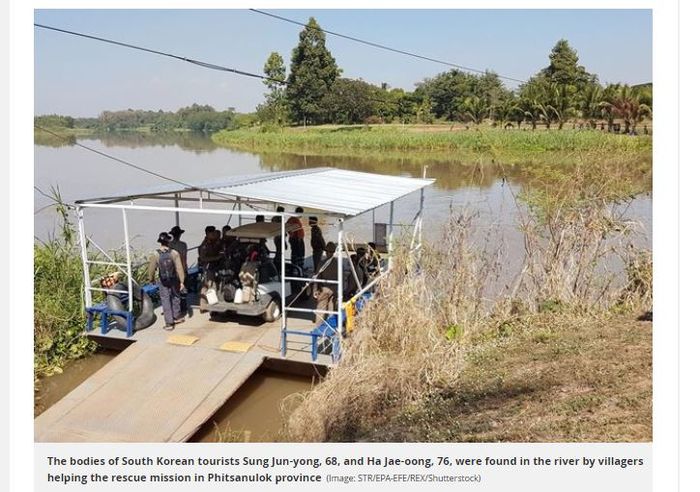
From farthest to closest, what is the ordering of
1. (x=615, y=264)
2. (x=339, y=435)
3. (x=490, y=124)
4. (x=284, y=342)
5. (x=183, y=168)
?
(x=490, y=124) → (x=183, y=168) → (x=615, y=264) → (x=284, y=342) → (x=339, y=435)

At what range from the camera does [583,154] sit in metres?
8.96

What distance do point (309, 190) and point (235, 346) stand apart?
236cm

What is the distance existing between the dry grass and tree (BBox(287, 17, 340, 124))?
42714mm

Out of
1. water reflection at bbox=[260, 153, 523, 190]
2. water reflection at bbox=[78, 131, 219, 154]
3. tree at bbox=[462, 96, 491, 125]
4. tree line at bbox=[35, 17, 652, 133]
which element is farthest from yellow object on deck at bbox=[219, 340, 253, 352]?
water reflection at bbox=[78, 131, 219, 154]

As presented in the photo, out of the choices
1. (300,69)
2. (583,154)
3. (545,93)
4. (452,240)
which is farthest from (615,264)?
(300,69)

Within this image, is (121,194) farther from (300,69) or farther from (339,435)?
(300,69)

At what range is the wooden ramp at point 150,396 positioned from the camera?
5.66 meters

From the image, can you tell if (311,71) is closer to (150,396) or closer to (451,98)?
(451,98)

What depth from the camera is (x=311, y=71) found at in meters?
49.5

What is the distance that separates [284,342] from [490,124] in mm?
38817

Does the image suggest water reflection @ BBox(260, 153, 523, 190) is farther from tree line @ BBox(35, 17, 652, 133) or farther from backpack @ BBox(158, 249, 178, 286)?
backpack @ BBox(158, 249, 178, 286)

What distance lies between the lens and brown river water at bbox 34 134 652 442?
6.67 meters

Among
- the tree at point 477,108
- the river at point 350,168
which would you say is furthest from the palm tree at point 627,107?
the river at point 350,168

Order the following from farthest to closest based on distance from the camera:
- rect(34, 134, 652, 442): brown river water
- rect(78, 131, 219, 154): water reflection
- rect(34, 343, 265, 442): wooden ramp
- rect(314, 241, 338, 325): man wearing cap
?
1. rect(78, 131, 219, 154): water reflection
2. rect(314, 241, 338, 325): man wearing cap
3. rect(34, 134, 652, 442): brown river water
4. rect(34, 343, 265, 442): wooden ramp
